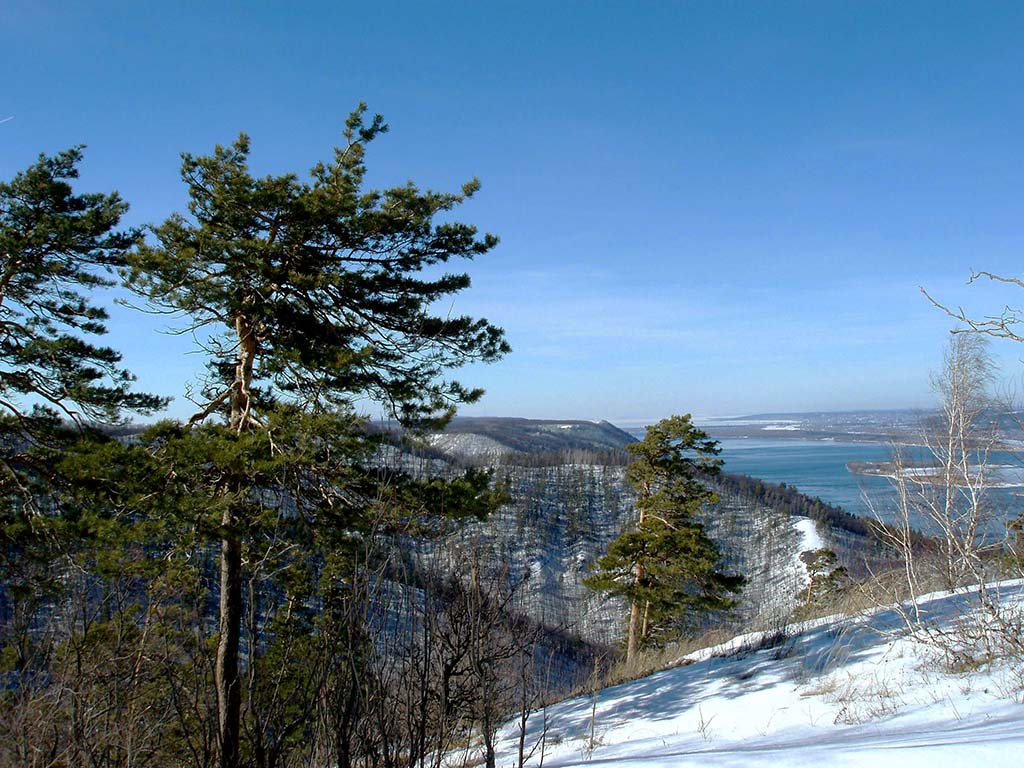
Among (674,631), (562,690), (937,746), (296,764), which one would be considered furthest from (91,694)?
(674,631)

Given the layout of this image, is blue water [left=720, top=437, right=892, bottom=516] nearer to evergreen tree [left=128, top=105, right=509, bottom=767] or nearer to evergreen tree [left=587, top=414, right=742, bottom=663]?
evergreen tree [left=587, top=414, right=742, bottom=663]

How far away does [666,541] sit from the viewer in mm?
16500

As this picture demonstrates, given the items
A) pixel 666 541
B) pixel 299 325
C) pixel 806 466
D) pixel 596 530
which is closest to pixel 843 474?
pixel 806 466

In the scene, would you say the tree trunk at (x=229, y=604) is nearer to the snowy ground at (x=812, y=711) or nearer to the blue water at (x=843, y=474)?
the snowy ground at (x=812, y=711)

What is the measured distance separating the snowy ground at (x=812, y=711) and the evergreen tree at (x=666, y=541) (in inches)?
363

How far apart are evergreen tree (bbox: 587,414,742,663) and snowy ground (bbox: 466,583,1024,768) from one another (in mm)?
9223

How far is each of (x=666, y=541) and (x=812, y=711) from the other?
12.5 meters

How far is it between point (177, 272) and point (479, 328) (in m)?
4.13

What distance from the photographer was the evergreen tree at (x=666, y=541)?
16.5 meters

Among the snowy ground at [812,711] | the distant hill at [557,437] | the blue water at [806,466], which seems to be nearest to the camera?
the snowy ground at [812,711]

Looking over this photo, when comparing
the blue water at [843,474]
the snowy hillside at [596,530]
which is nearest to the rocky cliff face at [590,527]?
the snowy hillside at [596,530]

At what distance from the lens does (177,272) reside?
7.72 meters

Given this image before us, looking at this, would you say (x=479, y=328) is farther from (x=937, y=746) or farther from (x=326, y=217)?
(x=937, y=746)

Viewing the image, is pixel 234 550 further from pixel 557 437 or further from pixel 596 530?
pixel 557 437
